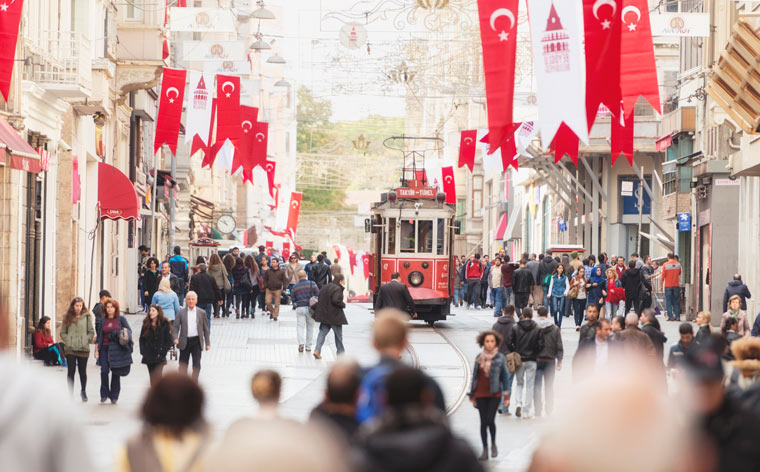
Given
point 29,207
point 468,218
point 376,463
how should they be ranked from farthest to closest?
point 468,218
point 29,207
point 376,463

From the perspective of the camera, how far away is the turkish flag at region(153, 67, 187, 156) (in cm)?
3108

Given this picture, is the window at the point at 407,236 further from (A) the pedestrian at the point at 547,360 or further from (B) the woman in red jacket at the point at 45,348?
(A) the pedestrian at the point at 547,360

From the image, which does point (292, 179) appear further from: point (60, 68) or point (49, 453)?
→ point (49, 453)

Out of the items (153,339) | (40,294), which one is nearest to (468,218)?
(40,294)

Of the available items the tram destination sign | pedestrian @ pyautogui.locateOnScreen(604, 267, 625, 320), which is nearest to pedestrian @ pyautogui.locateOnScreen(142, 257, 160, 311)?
the tram destination sign

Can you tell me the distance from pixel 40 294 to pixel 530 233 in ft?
140

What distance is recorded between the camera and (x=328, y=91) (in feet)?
132

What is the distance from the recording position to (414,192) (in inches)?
1273

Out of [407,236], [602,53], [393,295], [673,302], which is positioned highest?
[602,53]

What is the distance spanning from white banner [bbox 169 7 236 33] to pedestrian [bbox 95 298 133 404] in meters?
10.7

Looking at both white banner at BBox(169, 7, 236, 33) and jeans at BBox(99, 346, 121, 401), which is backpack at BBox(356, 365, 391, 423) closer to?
jeans at BBox(99, 346, 121, 401)

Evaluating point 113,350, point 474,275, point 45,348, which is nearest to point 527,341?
point 113,350

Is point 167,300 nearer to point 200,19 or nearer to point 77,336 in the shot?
point 77,336

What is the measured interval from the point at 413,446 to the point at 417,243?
90.6 ft
